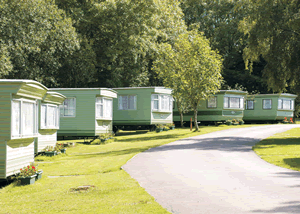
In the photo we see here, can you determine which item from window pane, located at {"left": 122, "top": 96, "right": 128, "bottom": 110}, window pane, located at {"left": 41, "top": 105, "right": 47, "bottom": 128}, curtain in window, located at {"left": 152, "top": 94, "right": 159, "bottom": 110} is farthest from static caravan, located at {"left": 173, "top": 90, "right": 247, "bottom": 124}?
window pane, located at {"left": 41, "top": 105, "right": 47, "bottom": 128}

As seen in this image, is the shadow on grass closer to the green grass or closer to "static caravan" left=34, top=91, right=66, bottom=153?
the green grass

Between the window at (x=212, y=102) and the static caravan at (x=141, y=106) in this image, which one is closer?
the static caravan at (x=141, y=106)

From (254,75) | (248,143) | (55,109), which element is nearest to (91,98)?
(55,109)

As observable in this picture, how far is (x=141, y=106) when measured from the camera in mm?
28406

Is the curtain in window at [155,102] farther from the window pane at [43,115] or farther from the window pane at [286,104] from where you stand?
the window pane at [286,104]

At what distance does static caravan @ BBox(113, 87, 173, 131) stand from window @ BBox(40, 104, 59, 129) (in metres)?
10.9

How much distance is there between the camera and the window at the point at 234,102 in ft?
109

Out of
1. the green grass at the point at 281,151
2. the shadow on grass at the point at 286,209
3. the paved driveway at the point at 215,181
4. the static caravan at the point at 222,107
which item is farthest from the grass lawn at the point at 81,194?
the static caravan at the point at 222,107

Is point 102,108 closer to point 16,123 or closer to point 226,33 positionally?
point 16,123

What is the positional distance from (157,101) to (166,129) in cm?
245

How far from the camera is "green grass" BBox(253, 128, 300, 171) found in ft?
40.5

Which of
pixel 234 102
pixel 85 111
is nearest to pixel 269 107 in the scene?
pixel 234 102

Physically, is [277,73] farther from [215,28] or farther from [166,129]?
[215,28]

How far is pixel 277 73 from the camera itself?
18969 millimetres
